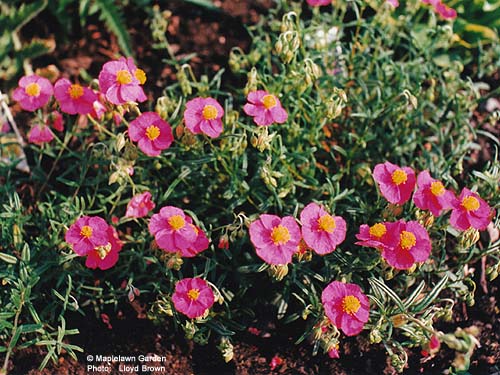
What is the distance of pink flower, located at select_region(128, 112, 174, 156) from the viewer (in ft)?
8.36

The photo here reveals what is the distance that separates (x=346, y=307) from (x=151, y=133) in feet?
3.33

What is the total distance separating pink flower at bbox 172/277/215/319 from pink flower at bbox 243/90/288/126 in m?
0.68

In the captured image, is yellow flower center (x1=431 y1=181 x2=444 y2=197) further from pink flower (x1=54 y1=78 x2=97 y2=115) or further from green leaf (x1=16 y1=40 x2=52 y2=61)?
green leaf (x1=16 y1=40 x2=52 y2=61)

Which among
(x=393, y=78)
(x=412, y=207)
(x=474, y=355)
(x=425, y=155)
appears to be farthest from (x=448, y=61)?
(x=474, y=355)

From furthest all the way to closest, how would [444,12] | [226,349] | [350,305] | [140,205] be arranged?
[444,12], [140,205], [226,349], [350,305]

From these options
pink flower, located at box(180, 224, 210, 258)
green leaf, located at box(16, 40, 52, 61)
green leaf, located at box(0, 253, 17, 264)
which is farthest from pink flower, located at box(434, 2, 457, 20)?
green leaf, located at box(0, 253, 17, 264)

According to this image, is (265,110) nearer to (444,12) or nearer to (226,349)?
(226,349)

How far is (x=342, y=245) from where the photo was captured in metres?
2.76

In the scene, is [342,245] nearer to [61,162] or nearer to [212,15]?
[61,162]

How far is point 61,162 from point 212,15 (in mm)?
1401

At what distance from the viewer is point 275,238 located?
7.64 ft

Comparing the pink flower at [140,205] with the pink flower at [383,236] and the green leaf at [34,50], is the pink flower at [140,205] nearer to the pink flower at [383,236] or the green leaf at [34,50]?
the pink flower at [383,236]

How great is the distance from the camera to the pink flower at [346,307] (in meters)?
2.26

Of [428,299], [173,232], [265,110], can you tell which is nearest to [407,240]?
[428,299]
